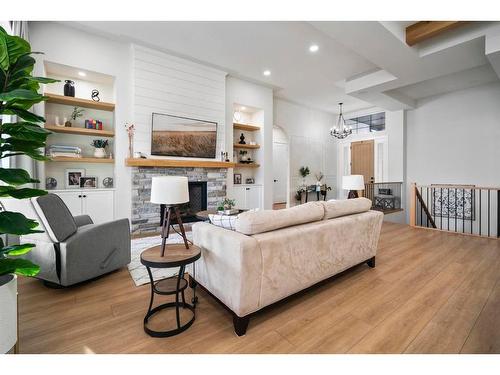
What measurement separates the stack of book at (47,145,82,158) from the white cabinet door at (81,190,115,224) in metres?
0.64

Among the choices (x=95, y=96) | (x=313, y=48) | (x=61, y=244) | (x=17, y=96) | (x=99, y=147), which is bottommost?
(x=61, y=244)

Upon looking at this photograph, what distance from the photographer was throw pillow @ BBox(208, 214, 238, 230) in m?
1.87

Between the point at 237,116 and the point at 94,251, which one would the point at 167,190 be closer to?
the point at 94,251

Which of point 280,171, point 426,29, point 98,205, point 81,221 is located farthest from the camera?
point 280,171

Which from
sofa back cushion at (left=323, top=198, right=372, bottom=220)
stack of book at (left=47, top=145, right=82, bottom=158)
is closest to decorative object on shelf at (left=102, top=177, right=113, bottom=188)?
stack of book at (left=47, top=145, right=82, bottom=158)

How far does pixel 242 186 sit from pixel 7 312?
4.98 meters

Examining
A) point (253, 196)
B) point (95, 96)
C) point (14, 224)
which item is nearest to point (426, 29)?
point (253, 196)

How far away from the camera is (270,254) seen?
1756mm

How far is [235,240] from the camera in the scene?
1652mm

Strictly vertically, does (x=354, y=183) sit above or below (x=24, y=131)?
below
